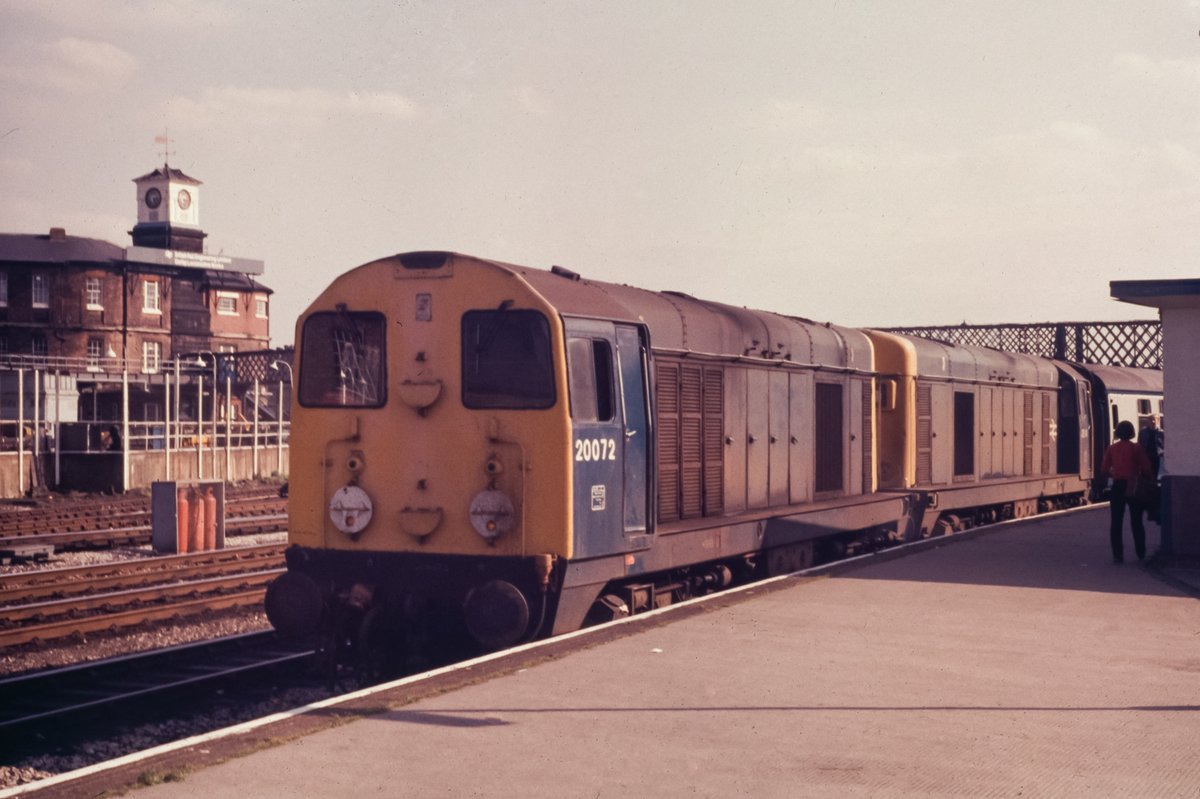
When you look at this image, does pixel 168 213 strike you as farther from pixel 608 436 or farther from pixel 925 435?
pixel 608 436

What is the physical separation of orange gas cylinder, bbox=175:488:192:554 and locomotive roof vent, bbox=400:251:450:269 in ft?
32.3

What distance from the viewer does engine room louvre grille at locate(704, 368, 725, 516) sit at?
1209cm

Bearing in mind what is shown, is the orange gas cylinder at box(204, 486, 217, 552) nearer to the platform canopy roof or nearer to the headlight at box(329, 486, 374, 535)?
the headlight at box(329, 486, 374, 535)

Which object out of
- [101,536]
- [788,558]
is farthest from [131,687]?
[101,536]

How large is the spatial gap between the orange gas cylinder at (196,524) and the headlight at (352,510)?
9.64 m

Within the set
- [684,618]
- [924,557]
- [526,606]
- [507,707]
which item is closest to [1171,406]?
[924,557]

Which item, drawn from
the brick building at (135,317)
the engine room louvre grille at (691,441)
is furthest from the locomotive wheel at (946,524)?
the brick building at (135,317)

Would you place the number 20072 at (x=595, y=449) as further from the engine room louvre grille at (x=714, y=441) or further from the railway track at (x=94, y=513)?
the railway track at (x=94, y=513)

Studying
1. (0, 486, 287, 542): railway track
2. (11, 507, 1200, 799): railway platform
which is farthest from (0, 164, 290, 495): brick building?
(11, 507, 1200, 799): railway platform

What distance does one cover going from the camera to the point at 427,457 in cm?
967

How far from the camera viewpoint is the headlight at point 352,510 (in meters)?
9.82

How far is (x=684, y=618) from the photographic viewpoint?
33.9 feet

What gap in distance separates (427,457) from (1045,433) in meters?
17.3

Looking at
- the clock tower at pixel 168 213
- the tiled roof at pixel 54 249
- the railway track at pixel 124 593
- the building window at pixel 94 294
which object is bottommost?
the railway track at pixel 124 593
